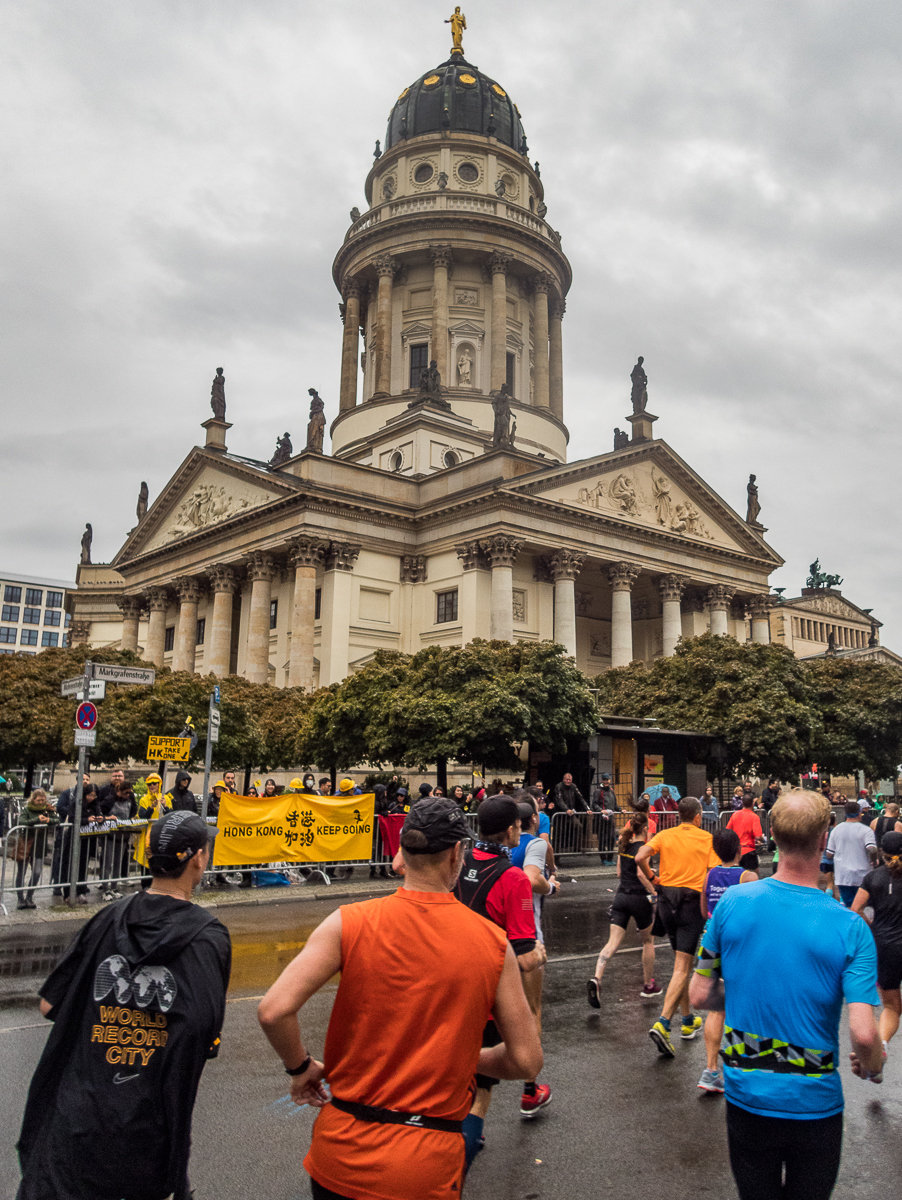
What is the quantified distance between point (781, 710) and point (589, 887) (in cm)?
1446

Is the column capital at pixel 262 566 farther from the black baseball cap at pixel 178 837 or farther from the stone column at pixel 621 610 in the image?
the black baseball cap at pixel 178 837

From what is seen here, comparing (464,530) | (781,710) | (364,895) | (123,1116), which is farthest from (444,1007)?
(464,530)

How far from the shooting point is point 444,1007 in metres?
2.91

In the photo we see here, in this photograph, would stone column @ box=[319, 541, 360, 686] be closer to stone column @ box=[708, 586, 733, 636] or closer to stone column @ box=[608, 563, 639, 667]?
stone column @ box=[608, 563, 639, 667]

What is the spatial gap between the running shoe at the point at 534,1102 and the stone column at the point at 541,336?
5463 cm

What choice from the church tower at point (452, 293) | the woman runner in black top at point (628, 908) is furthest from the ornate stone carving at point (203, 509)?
the woman runner in black top at point (628, 908)

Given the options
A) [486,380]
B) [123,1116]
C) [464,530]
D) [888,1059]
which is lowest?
[888,1059]

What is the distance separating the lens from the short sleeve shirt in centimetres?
351

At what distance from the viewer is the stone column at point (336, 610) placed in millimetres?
41969

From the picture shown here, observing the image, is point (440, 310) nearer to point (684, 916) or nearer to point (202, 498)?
point (202, 498)

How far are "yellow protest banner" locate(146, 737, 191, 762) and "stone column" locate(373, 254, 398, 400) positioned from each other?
39.6m

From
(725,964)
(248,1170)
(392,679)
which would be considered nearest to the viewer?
(725,964)

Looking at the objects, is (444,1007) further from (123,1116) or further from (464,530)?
(464,530)

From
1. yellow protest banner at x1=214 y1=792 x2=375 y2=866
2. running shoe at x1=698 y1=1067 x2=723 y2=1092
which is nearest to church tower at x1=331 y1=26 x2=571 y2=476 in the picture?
yellow protest banner at x1=214 y1=792 x2=375 y2=866
